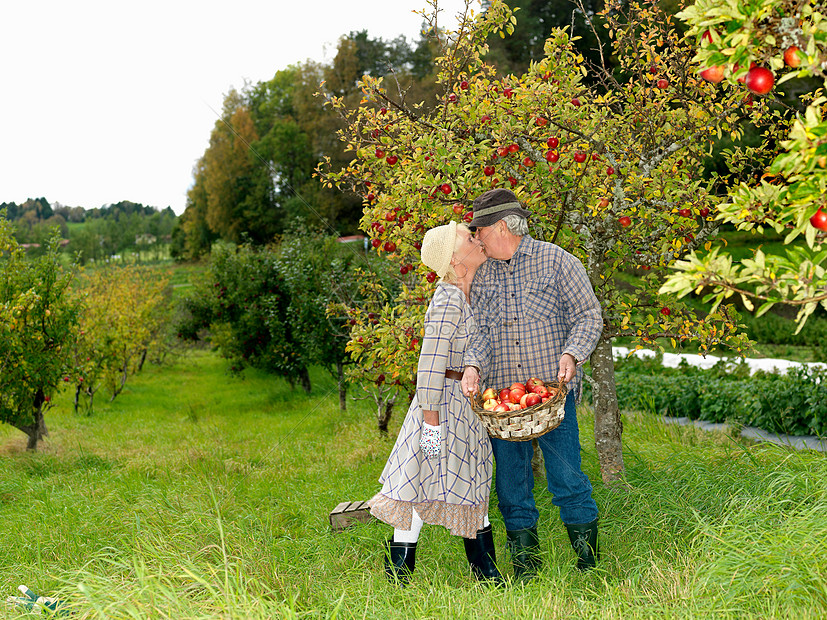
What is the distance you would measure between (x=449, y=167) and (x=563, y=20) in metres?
29.2

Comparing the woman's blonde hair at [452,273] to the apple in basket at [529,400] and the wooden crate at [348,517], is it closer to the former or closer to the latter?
the apple in basket at [529,400]

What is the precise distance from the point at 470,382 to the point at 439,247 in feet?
2.33

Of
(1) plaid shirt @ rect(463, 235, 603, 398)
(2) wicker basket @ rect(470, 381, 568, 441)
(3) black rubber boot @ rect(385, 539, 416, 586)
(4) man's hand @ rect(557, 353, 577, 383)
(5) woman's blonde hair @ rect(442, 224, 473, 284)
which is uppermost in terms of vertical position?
(5) woman's blonde hair @ rect(442, 224, 473, 284)

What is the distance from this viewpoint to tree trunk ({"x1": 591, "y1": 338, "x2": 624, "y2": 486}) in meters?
4.57

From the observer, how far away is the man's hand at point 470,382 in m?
3.32

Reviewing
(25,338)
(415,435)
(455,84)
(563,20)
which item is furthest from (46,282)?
(563,20)

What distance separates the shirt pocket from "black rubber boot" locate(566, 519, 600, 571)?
3.60 ft

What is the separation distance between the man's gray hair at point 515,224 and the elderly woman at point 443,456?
0.85ft

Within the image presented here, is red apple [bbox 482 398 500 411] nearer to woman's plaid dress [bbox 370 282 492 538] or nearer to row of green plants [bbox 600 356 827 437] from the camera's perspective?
woman's plaid dress [bbox 370 282 492 538]

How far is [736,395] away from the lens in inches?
304

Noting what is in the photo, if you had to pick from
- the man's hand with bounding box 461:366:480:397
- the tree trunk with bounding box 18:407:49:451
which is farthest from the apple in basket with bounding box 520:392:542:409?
the tree trunk with bounding box 18:407:49:451

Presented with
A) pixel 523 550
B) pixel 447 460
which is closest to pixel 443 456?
pixel 447 460

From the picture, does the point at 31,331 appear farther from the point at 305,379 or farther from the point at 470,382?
the point at 470,382

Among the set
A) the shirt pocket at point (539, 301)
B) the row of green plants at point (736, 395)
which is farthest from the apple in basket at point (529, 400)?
the row of green plants at point (736, 395)
